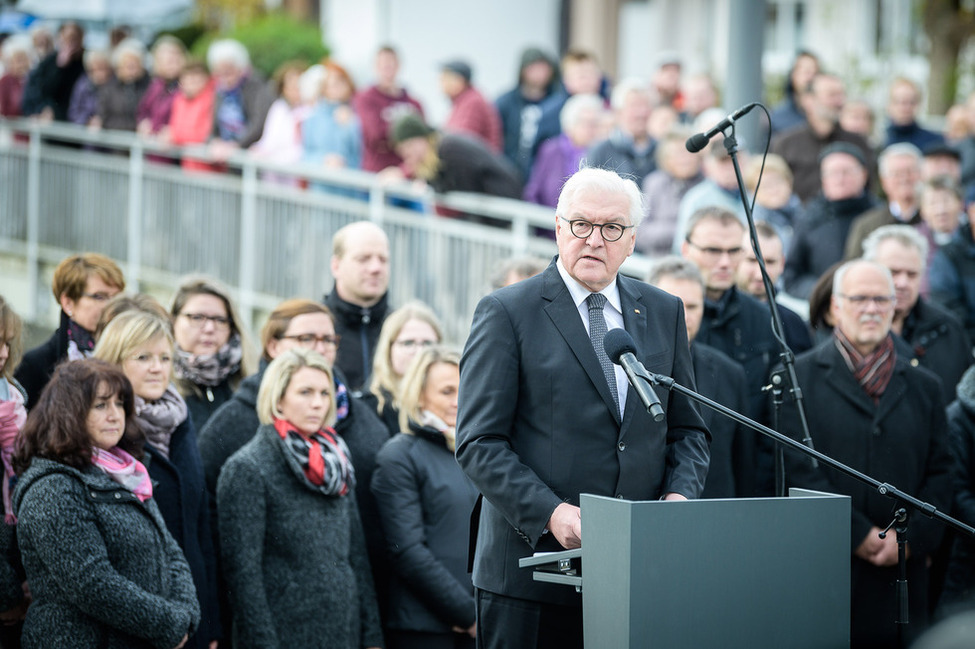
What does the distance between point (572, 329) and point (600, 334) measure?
0.10 meters

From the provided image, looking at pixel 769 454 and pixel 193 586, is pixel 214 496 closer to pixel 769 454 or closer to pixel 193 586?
pixel 193 586

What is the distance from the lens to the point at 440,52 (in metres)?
22.1

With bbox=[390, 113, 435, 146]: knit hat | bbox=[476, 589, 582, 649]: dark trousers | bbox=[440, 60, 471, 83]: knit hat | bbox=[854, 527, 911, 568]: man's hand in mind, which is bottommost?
bbox=[854, 527, 911, 568]: man's hand

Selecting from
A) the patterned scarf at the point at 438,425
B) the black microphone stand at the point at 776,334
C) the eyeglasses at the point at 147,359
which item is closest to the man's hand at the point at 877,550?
the black microphone stand at the point at 776,334

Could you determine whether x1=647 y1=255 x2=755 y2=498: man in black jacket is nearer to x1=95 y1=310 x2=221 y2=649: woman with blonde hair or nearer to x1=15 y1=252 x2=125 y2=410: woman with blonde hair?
x1=95 y1=310 x2=221 y2=649: woman with blonde hair


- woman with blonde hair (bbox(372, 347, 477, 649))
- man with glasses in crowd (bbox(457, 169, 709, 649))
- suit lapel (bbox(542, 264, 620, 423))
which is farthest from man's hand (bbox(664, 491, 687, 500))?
woman with blonde hair (bbox(372, 347, 477, 649))

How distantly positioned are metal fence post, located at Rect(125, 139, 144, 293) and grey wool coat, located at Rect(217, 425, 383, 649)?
8115 millimetres

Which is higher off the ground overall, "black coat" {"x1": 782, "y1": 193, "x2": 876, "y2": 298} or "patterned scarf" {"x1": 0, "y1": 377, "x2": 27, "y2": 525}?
"black coat" {"x1": 782, "y1": 193, "x2": 876, "y2": 298}

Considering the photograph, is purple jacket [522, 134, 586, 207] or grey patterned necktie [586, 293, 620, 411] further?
purple jacket [522, 134, 586, 207]

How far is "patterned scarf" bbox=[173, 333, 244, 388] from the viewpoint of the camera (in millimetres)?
6922

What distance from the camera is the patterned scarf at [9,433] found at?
18.7 ft

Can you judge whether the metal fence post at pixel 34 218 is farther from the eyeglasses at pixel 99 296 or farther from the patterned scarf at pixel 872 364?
the patterned scarf at pixel 872 364

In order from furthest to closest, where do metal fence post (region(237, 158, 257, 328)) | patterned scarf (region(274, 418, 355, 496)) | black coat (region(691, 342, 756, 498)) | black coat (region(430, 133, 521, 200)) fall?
1. metal fence post (region(237, 158, 257, 328))
2. black coat (region(430, 133, 521, 200))
3. black coat (region(691, 342, 756, 498))
4. patterned scarf (region(274, 418, 355, 496))

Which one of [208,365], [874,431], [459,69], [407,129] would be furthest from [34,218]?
[874,431]
